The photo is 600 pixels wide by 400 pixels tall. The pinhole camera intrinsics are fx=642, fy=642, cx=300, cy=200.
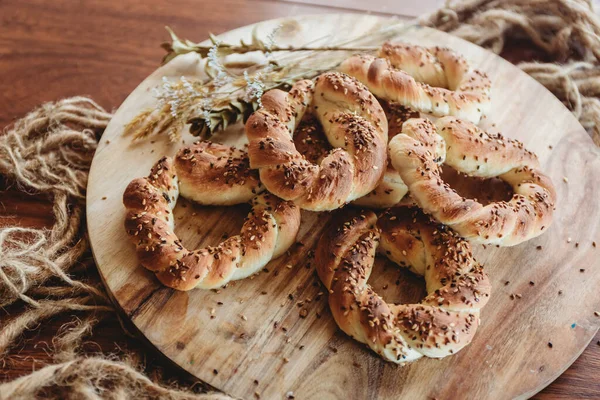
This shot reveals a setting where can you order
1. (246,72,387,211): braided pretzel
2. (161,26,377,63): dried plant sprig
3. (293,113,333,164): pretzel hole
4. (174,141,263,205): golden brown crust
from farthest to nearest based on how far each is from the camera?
(161,26,377,63): dried plant sprig
(293,113,333,164): pretzel hole
(174,141,263,205): golden brown crust
(246,72,387,211): braided pretzel

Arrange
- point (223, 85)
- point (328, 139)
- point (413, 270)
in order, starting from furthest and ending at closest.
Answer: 1. point (223, 85)
2. point (328, 139)
3. point (413, 270)

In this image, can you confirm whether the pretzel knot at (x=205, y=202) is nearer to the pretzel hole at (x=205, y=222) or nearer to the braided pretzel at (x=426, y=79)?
the pretzel hole at (x=205, y=222)

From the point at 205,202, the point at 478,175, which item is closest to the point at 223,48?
the point at 205,202

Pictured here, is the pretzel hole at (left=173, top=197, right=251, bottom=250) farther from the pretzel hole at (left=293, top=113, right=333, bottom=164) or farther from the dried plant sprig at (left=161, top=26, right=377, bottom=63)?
the dried plant sprig at (left=161, top=26, right=377, bottom=63)

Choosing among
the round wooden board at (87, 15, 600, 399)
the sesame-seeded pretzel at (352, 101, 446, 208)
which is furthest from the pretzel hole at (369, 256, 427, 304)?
the sesame-seeded pretzel at (352, 101, 446, 208)

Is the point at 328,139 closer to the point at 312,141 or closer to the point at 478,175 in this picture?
the point at 312,141

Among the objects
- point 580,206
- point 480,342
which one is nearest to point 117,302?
point 480,342

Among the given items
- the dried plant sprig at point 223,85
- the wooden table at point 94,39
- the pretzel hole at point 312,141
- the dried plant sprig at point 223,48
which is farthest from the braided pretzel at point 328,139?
the wooden table at point 94,39

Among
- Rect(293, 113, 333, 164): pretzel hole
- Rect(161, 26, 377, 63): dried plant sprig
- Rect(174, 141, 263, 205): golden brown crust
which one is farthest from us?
Rect(161, 26, 377, 63): dried plant sprig
